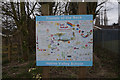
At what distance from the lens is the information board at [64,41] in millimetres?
3059

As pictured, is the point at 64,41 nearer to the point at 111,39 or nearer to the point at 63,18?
the point at 63,18

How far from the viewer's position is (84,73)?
314 cm

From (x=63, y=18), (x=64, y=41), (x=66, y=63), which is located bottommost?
(x=66, y=63)

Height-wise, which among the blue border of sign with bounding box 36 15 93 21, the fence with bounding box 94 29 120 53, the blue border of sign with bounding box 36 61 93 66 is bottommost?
the blue border of sign with bounding box 36 61 93 66

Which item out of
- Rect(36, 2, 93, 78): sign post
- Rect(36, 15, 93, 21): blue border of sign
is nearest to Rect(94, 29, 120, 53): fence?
Rect(36, 2, 93, 78): sign post

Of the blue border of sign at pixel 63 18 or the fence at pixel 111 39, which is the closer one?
the blue border of sign at pixel 63 18

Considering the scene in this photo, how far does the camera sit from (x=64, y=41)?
312 cm

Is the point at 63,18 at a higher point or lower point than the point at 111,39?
higher

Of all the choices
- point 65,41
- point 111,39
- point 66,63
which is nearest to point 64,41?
point 65,41

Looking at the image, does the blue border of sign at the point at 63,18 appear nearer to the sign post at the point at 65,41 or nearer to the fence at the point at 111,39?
the sign post at the point at 65,41

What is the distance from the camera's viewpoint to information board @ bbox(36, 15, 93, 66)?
10.0 ft

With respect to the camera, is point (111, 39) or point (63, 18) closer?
point (63, 18)

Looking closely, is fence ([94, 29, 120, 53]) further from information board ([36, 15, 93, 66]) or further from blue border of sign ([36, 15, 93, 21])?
blue border of sign ([36, 15, 93, 21])

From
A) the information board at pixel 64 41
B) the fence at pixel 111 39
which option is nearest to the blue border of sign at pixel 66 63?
the information board at pixel 64 41
